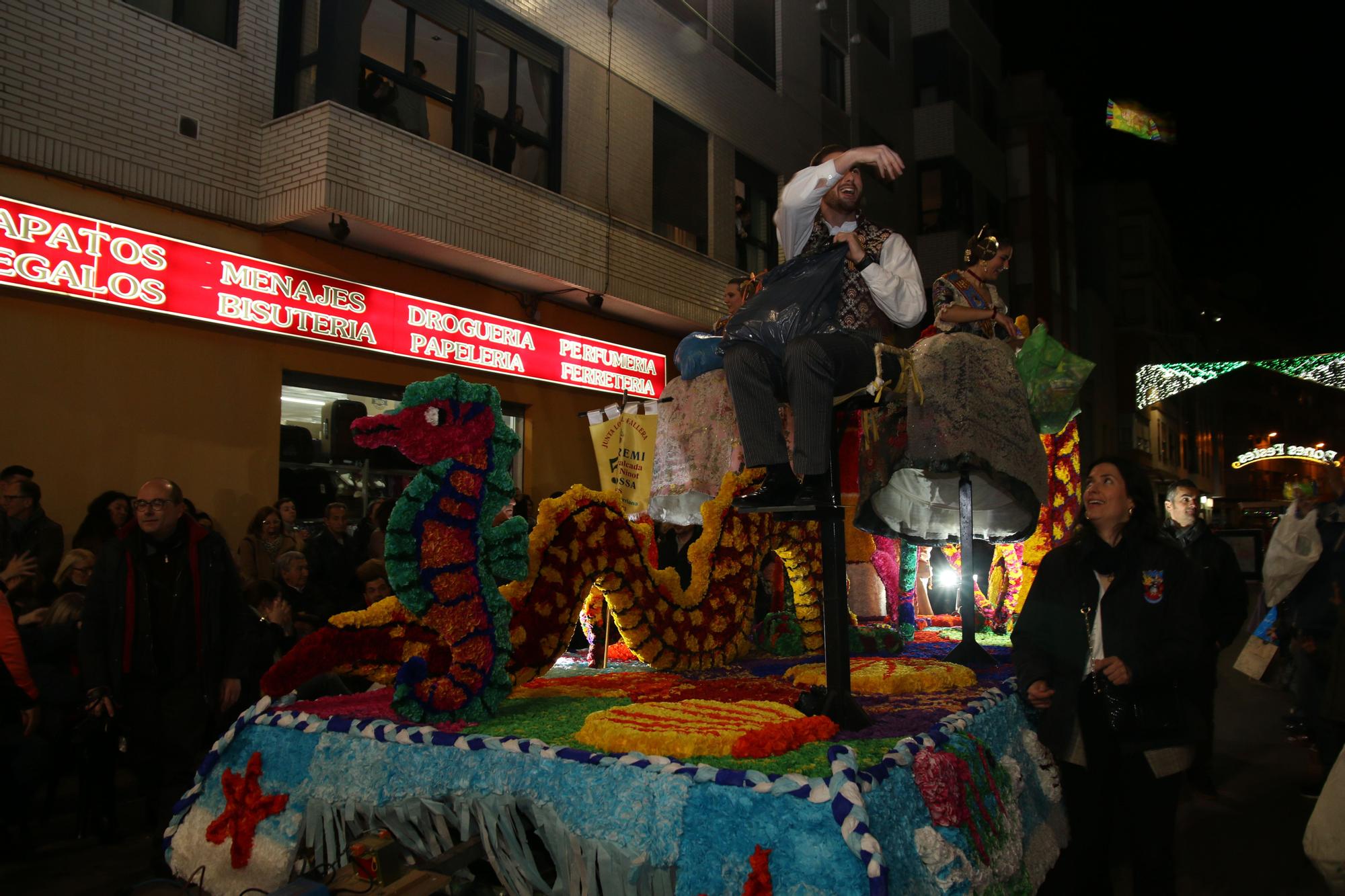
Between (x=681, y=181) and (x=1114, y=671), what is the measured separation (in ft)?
37.9

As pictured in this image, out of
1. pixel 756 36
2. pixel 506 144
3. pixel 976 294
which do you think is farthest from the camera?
pixel 756 36

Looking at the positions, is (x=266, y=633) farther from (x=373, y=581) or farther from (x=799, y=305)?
(x=799, y=305)

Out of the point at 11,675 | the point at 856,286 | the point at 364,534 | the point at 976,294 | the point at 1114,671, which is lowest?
the point at 11,675

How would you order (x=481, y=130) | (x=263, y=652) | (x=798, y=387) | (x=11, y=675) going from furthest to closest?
(x=481, y=130)
(x=263, y=652)
(x=11, y=675)
(x=798, y=387)

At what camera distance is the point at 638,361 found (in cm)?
1277

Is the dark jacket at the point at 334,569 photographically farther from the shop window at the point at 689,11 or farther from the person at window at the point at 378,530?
the shop window at the point at 689,11

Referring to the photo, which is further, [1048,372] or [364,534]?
[364,534]

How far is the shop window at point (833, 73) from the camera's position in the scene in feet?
57.4

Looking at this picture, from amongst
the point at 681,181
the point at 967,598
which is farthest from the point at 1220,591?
the point at 681,181

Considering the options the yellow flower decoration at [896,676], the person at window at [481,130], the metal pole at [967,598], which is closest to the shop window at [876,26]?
the person at window at [481,130]

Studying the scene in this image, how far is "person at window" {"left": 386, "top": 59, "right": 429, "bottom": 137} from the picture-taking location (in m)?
9.73

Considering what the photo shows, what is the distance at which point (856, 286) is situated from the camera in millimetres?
3197

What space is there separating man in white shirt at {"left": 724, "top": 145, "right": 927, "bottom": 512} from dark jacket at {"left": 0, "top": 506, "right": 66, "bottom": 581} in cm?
518

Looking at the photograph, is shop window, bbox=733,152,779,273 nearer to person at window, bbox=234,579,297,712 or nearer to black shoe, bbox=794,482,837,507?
Result: person at window, bbox=234,579,297,712
